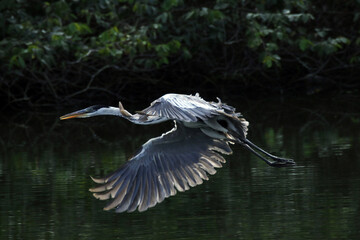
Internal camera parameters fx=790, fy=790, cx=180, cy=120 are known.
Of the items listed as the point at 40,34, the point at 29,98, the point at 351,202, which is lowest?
the point at 351,202

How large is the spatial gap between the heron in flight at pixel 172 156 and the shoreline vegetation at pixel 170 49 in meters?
6.53

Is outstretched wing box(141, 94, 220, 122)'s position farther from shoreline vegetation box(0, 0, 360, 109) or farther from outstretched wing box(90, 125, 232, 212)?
shoreline vegetation box(0, 0, 360, 109)

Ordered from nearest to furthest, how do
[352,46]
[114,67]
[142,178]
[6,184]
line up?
[142,178]
[6,184]
[114,67]
[352,46]

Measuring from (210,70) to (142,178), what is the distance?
940 centimetres

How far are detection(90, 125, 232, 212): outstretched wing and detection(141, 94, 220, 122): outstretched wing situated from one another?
0.76m

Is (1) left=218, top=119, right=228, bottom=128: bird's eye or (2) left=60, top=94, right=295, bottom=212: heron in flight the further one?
(1) left=218, top=119, right=228, bottom=128: bird's eye

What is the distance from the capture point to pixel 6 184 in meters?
7.73

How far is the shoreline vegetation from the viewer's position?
44.2ft

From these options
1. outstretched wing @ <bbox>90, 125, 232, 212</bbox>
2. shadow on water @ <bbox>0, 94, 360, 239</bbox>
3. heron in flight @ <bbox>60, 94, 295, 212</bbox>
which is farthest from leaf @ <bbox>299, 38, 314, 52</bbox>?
outstretched wing @ <bbox>90, 125, 232, 212</bbox>

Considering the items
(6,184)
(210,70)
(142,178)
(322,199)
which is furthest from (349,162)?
(210,70)

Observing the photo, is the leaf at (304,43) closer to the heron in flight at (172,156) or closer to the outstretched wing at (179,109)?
the heron in flight at (172,156)

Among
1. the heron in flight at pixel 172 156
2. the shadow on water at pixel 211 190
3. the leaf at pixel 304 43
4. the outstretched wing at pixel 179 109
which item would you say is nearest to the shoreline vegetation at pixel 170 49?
the leaf at pixel 304 43

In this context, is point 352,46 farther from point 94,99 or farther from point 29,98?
point 29,98

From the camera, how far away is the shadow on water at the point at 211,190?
18.8 feet
